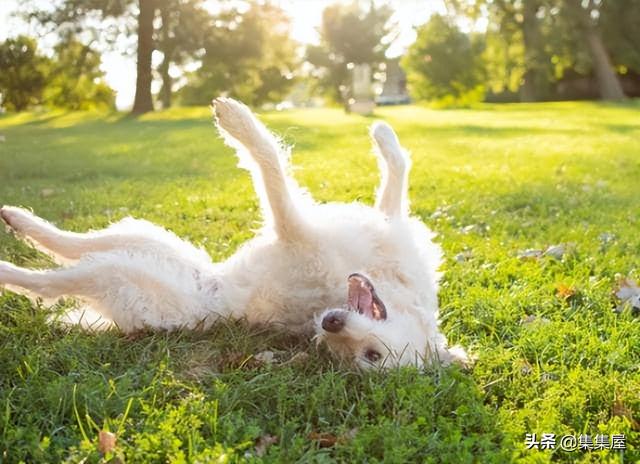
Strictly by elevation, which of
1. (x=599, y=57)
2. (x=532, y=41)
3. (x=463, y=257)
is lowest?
(x=463, y=257)

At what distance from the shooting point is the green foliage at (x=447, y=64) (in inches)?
1699

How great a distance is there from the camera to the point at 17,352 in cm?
297

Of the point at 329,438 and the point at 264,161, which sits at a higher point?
the point at 264,161

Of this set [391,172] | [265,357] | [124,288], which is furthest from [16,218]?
[391,172]

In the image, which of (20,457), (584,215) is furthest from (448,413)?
(584,215)

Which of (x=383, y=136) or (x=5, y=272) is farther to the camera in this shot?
(x=383, y=136)

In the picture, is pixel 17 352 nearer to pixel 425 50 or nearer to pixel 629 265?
pixel 629 265

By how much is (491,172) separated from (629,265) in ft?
16.1

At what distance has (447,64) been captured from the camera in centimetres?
4325

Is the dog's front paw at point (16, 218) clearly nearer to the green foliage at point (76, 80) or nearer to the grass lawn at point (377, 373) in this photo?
the grass lawn at point (377, 373)

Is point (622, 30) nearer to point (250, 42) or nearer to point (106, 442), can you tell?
point (250, 42)

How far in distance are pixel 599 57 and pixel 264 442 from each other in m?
35.5

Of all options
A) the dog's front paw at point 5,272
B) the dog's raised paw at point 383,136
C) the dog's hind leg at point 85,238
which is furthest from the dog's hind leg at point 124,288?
the dog's raised paw at point 383,136

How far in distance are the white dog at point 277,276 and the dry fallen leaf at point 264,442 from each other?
677mm
